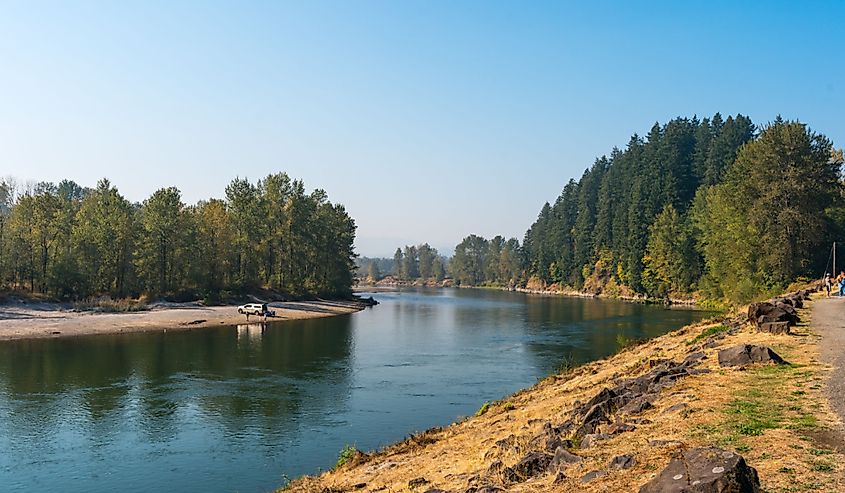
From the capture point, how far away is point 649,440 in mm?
12180

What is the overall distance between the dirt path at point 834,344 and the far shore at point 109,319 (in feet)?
190

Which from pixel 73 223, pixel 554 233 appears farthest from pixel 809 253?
pixel 554 233

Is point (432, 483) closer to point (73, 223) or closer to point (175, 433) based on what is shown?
point (175, 433)

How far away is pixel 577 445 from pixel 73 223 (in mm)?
90501

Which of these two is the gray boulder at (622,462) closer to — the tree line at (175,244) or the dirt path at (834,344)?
the dirt path at (834,344)

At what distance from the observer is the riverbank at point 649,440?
10.3m

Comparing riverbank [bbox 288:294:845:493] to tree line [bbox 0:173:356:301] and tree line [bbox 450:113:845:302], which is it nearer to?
tree line [bbox 450:113:845:302]

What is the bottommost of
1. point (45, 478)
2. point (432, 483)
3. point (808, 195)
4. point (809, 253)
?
point (45, 478)

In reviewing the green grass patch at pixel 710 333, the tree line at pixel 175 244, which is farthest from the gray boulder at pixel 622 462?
the tree line at pixel 175 244

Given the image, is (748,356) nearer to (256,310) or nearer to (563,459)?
(563,459)

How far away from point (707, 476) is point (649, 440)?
4.59m

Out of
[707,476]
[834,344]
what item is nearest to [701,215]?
[834,344]

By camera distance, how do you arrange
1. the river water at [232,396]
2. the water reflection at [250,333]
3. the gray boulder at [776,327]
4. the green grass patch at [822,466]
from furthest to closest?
1. the water reflection at [250,333]
2. the gray boulder at [776,327]
3. the river water at [232,396]
4. the green grass patch at [822,466]

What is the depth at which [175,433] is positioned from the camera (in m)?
27.3
